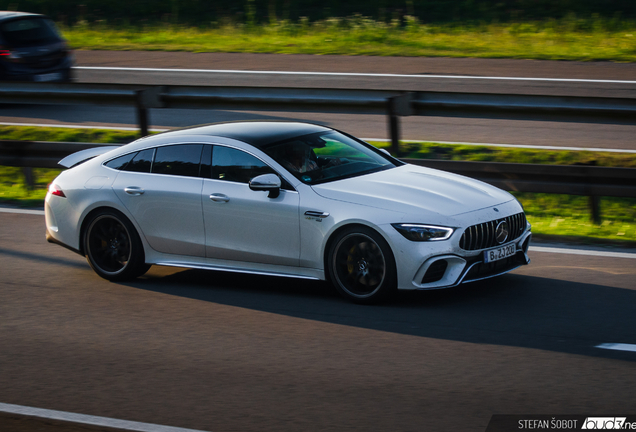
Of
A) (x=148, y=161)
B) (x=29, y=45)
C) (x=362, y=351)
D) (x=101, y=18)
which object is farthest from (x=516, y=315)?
(x=101, y=18)

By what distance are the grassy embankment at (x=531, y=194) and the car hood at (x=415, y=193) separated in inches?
90.4

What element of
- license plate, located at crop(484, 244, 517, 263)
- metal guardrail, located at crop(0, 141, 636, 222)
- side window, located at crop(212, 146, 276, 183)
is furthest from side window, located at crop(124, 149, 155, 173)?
license plate, located at crop(484, 244, 517, 263)

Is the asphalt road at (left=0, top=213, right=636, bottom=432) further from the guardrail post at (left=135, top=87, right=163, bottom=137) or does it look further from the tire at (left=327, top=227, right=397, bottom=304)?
the guardrail post at (left=135, top=87, right=163, bottom=137)

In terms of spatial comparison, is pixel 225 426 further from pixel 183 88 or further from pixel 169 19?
pixel 169 19

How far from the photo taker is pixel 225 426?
496 centimetres

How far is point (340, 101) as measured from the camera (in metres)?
11.9

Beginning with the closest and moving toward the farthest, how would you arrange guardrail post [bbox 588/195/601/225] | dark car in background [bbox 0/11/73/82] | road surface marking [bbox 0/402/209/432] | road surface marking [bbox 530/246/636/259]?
road surface marking [bbox 0/402/209/432] < road surface marking [bbox 530/246/636/259] < guardrail post [bbox 588/195/601/225] < dark car in background [bbox 0/11/73/82]

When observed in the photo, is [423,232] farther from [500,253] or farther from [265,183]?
[265,183]

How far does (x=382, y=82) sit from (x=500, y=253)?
11489 mm

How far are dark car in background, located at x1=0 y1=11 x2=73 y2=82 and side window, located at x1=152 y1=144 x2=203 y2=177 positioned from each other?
10733 millimetres

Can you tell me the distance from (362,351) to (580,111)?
18.6ft

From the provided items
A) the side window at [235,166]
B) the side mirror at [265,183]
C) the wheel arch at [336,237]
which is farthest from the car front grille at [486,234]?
the side window at [235,166]

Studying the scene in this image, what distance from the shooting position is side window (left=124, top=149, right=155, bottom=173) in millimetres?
8250

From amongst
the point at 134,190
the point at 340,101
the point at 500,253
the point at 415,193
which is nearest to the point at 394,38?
the point at 340,101
